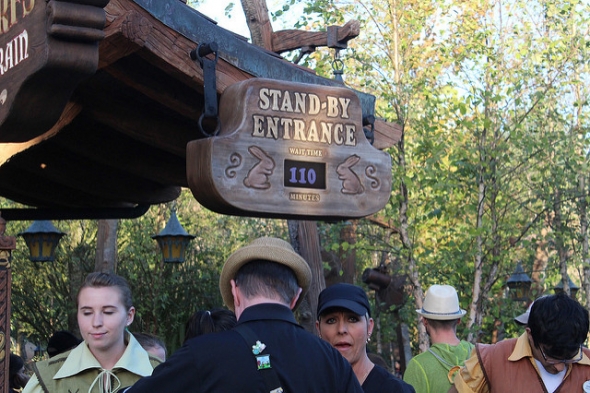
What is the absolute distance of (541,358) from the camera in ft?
11.8


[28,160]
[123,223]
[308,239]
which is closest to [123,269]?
[123,223]

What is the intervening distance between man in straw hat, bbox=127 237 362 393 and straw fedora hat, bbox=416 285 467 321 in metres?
2.06

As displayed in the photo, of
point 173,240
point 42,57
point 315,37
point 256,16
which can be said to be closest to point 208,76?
point 42,57

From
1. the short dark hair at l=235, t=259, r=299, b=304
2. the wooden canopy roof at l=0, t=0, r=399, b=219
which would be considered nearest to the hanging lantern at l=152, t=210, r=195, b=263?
the wooden canopy roof at l=0, t=0, r=399, b=219

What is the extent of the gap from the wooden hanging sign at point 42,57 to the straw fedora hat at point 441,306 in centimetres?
223

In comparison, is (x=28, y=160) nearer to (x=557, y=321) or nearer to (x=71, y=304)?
(x=557, y=321)

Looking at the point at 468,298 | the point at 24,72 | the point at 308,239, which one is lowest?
the point at 468,298

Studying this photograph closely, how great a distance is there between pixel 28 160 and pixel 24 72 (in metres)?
2.08

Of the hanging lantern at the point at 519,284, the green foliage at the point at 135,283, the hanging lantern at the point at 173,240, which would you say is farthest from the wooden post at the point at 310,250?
the hanging lantern at the point at 519,284

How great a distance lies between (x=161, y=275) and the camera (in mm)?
13812

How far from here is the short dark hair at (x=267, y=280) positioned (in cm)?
259

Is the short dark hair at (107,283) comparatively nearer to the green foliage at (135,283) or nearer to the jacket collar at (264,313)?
the jacket collar at (264,313)

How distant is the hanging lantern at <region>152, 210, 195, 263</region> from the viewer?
36.0 feet

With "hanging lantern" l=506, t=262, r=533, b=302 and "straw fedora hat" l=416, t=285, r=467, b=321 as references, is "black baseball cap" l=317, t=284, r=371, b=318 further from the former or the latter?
"hanging lantern" l=506, t=262, r=533, b=302
